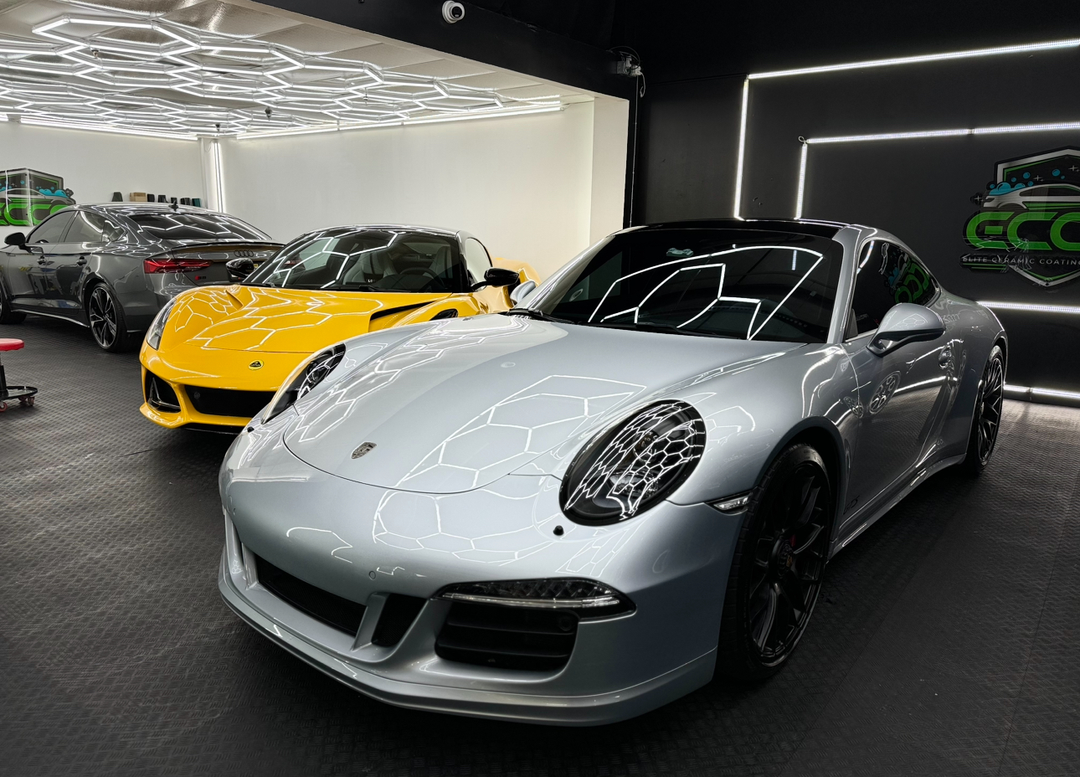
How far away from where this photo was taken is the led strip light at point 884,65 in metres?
5.41

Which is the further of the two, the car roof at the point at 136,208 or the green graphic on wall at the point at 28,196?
the green graphic on wall at the point at 28,196

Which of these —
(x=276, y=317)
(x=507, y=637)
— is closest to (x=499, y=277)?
(x=276, y=317)

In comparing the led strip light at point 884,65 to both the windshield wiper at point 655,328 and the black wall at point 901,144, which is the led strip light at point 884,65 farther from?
the windshield wiper at point 655,328

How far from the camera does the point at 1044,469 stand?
3.81 m

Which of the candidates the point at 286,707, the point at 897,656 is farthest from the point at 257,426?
the point at 897,656

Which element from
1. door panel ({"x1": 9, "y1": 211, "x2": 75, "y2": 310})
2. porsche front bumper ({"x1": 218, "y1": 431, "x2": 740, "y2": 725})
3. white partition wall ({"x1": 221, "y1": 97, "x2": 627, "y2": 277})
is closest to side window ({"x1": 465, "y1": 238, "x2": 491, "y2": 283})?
porsche front bumper ({"x1": 218, "y1": 431, "x2": 740, "y2": 725})

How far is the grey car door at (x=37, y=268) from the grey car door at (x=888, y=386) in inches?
267

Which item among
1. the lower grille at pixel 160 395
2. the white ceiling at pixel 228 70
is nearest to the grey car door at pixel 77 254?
the white ceiling at pixel 228 70

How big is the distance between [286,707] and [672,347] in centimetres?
134

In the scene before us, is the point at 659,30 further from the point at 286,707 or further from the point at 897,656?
the point at 286,707

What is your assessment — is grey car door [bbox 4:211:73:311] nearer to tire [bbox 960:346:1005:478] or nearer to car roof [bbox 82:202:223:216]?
car roof [bbox 82:202:223:216]

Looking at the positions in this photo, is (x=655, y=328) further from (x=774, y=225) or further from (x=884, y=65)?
(x=884, y=65)

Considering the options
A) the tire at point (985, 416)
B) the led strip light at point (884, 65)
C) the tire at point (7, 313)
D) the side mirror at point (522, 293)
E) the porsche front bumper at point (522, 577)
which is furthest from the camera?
the tire at point (7, 313)

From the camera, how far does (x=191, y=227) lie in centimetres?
613
